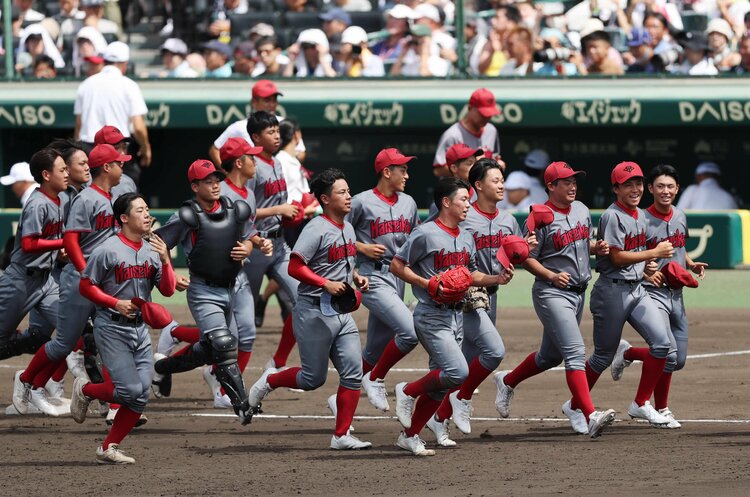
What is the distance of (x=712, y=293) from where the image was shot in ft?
52.2

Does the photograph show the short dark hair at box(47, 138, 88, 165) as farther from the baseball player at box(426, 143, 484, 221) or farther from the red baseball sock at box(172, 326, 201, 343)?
the baseball player at box(426, 143, 484, 221)

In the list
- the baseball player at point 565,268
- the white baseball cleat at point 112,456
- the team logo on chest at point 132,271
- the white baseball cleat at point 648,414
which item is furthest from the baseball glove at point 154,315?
the white baseball cleat at point 648,414

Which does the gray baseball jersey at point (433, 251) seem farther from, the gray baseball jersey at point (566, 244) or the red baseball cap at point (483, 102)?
the red baseball cap at point (483, 102)

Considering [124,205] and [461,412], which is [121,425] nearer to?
[124,205]

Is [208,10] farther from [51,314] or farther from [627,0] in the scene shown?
[51,314]

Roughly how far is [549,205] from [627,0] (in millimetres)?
8157

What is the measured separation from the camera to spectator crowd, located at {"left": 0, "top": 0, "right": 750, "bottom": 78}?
55.5ft

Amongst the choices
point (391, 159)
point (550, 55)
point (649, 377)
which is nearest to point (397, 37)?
point (550, 55)

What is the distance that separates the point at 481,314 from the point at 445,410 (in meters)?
0.62

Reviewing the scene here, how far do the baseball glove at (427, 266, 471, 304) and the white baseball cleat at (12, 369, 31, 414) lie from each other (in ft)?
10.1

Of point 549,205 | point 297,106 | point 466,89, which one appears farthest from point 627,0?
point 549,205

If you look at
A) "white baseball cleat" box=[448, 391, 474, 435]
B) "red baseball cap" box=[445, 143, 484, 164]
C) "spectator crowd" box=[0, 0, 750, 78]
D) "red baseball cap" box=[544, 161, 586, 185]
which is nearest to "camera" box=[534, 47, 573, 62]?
"spectator crowd" box=[0, 0, 750, 78]

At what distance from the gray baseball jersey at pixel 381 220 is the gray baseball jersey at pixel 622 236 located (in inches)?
52.2

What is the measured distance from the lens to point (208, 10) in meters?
18.3
